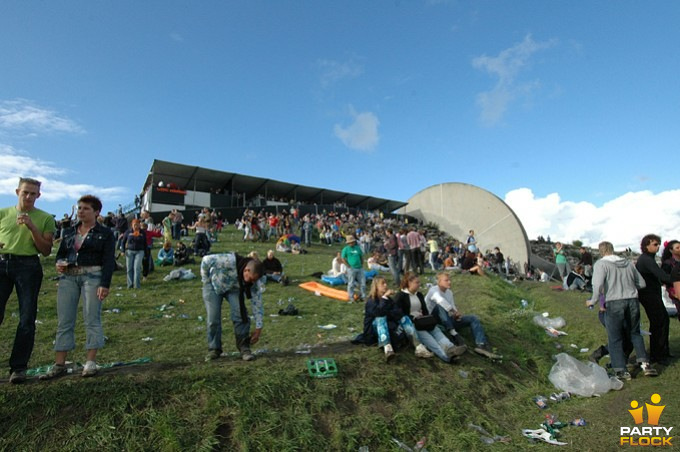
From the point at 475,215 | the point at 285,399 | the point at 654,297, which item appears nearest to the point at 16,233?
the point at 285,399

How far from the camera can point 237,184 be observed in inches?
1407

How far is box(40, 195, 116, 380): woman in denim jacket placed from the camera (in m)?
3.88

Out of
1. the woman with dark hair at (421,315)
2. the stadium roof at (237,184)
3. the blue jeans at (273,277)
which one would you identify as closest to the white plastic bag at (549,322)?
the woman with dark hair at (421,315)

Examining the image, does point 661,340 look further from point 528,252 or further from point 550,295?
point 528,252

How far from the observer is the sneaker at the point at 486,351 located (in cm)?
595

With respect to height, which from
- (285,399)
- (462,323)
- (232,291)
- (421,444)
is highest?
(232,291)

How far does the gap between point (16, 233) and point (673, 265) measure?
8.62 meters

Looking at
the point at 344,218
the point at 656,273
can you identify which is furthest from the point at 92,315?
the point at 344,218

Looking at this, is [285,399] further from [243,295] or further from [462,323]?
[462,323]

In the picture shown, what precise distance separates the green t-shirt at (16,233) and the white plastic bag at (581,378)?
704 centimetres

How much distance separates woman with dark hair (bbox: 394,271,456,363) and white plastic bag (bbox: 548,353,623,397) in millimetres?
1628

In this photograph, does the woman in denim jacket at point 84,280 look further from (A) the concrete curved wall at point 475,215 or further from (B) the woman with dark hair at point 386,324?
(A) the concrete curved wall at point 475,215

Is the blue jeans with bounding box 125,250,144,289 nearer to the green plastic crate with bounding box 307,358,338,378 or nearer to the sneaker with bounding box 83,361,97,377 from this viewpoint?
the sneaker with bounding box 83,361,97,377

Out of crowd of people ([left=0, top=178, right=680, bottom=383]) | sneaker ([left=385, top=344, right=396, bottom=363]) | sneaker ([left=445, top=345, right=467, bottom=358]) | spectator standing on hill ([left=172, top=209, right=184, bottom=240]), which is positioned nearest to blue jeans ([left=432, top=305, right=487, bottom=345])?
crowd of people ([left=0, top=178, right=680, bottom=383])
